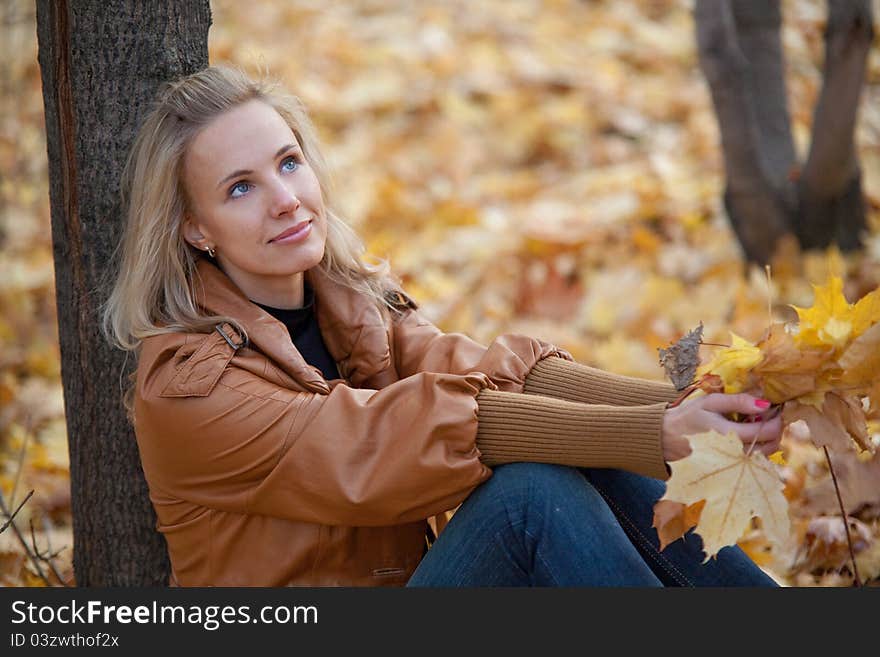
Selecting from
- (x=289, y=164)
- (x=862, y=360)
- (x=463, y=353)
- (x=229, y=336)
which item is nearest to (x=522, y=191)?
(x=463, y=353)

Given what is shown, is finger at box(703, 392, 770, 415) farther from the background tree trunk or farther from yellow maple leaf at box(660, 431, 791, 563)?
the background tree trunk

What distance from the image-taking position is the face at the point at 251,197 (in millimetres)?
2049

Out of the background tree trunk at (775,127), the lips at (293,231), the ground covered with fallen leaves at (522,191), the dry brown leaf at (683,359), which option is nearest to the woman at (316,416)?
the lips at (293,231)

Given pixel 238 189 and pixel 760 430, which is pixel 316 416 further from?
pixel 760 430

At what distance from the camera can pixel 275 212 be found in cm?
204

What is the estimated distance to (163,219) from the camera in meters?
2.06

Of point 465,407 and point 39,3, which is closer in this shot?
point 465,407

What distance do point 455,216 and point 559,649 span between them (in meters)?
3.67

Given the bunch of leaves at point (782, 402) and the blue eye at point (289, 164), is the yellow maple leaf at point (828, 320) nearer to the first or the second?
the bunch of leaves at point (782, 402)

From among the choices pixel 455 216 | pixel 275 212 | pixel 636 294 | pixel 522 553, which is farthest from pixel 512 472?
pixel 455 216

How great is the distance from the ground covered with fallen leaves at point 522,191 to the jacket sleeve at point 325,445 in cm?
66

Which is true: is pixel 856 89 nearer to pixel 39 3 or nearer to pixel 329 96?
pixel 39 3

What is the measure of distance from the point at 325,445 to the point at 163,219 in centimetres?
59

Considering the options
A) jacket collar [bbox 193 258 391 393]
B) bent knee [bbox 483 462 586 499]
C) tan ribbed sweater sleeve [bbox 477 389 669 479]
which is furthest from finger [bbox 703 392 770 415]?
jacket collar [bbox 193 258 391 393]
